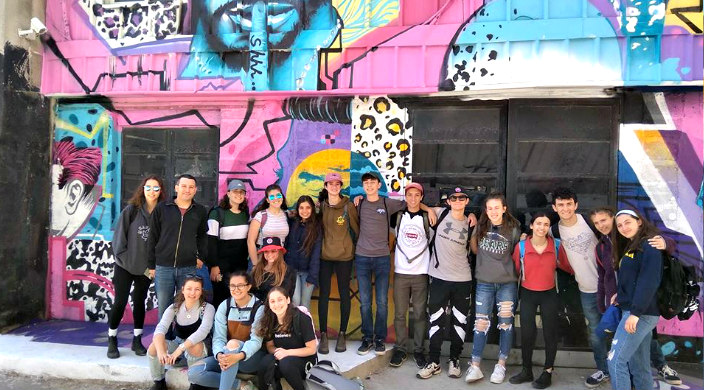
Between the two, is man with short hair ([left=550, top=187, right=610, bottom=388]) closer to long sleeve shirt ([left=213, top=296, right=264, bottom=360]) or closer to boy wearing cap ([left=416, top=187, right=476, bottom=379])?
boy wearing cap ([left=416, top=187, right=476, bottom=379])

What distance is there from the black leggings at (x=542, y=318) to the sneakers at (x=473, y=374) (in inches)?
19.4

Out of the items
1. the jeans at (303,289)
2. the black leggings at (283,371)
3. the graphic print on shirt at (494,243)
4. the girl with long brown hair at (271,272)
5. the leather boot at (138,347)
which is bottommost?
the leather boot at (138,347)

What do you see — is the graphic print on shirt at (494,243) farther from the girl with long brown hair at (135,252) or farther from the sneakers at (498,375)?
the girl with long brown hair at (135,252)

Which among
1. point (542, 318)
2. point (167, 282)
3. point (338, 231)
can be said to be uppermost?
point (338, 231)

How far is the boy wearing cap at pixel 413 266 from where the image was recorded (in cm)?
529

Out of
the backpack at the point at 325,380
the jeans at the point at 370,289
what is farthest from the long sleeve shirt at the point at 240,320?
the jeans at the point at 370,289

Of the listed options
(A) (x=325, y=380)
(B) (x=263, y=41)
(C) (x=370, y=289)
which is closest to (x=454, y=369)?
(C) (x=370, y=289)

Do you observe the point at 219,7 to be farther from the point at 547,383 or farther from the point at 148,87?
the point at 547,383

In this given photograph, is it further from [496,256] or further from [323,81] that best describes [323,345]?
[323,81]

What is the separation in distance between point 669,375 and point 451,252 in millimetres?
2491

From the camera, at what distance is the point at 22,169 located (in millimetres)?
6293

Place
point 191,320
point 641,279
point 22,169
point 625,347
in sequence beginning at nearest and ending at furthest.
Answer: point 641,279 < point 625,347 < point 191,320 < point 22,169

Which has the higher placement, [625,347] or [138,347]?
[625,347]

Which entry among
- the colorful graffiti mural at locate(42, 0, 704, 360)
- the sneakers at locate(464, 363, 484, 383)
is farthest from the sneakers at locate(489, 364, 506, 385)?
the colorful graffiti mural at locate(42, 0, 704, 360)
